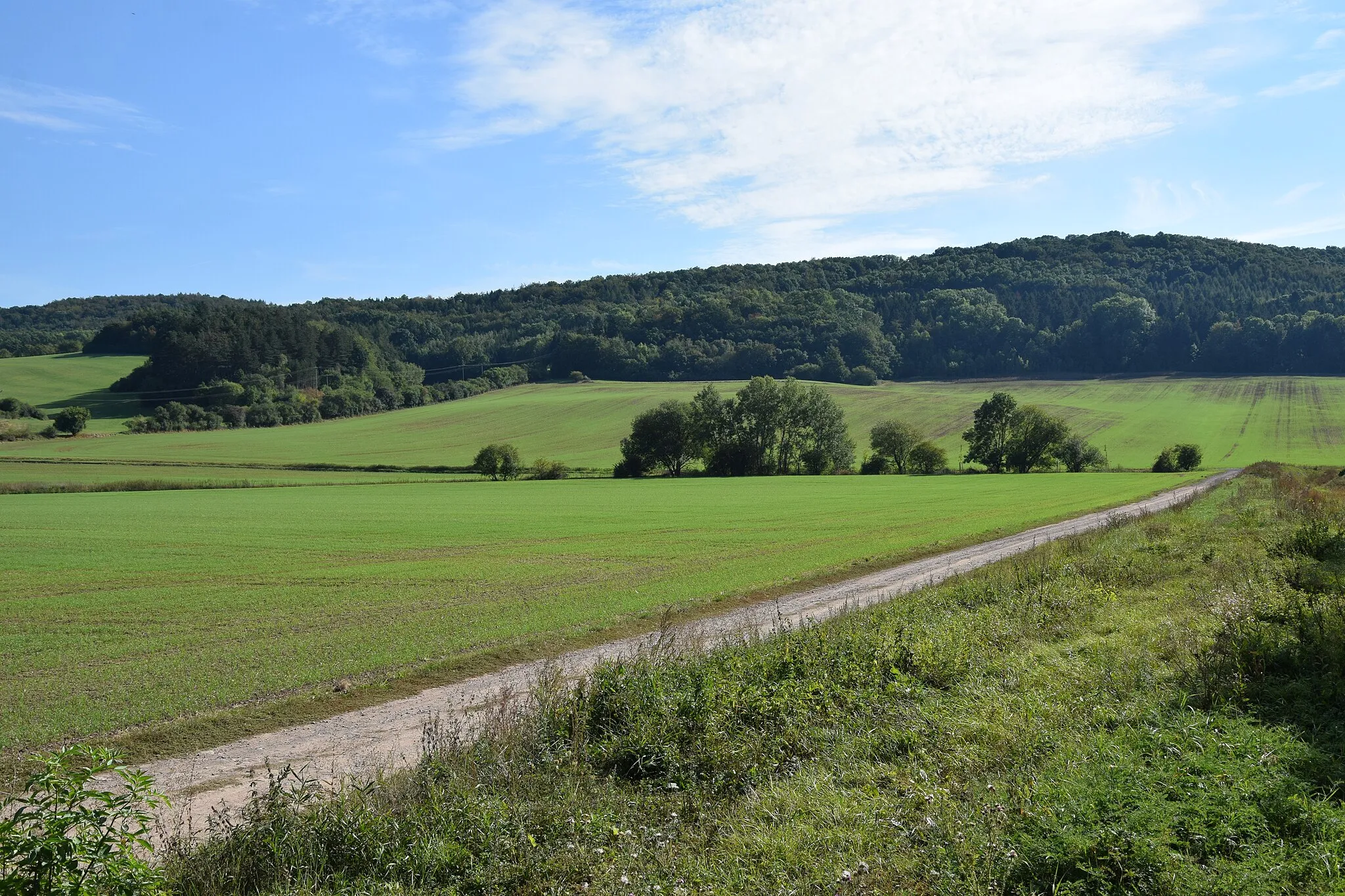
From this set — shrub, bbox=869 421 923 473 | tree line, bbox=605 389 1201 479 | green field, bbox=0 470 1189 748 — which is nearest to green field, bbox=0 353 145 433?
green field, bbox=0 470 1189 748

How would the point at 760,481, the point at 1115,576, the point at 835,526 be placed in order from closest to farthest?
the point at 1115,576, the point at 835,526, the point at 760,481

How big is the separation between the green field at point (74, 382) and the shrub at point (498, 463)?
63509 millimetres

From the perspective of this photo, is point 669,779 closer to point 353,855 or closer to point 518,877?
point 518,877

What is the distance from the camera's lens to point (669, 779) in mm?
9188

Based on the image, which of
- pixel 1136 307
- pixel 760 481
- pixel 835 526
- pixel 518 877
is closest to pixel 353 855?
pixel 518 877

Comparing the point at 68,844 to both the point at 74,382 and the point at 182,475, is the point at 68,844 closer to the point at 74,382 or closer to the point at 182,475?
the point at 182,475

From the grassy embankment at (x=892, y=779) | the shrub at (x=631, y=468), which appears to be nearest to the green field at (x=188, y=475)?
the shrub at (x=631, y=468)

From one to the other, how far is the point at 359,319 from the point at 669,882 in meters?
195

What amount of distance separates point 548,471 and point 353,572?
5739 cm

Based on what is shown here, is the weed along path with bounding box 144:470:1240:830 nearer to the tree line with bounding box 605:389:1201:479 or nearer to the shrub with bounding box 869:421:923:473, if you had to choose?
the tree line with bounding box 605:389:1201:479

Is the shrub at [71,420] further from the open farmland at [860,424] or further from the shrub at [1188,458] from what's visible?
the shrub at [1188,458]

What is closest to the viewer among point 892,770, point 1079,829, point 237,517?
point 1079,829

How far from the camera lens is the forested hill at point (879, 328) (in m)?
143

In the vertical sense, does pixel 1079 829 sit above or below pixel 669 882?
above
